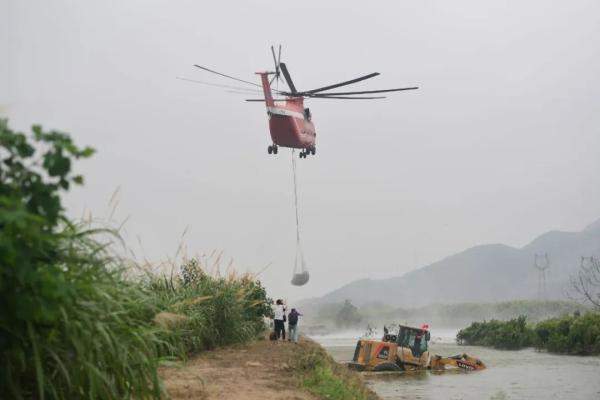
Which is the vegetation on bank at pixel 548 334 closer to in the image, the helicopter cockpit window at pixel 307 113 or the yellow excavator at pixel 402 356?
the yellow excavator at pixel 402 356

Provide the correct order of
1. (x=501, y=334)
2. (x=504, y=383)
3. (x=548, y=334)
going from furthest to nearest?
1. (x=501, y=334)
2. (x=548, y=334)
3. (x=504, y=383)

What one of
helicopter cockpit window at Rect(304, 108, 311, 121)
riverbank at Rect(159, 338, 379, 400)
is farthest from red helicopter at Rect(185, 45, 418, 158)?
riverbank at Rect(159, 338, 379, 400)

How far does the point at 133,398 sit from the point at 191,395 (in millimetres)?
2838

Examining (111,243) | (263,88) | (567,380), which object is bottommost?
(567,380)

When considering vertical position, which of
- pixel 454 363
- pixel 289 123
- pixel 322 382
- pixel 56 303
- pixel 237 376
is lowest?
pixel 454 363

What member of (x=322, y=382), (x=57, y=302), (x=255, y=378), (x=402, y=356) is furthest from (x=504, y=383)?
(x=57, y=302)

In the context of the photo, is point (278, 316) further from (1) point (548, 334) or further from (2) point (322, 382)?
(1) point (548, 334)

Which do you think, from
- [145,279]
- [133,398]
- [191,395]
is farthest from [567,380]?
[133,398]

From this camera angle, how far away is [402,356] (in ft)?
108

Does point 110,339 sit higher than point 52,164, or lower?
lower

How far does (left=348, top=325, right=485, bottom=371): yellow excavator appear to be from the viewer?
32438mm

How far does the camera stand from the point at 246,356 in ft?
48.5

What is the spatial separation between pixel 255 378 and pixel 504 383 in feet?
67.8

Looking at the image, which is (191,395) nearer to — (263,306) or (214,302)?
(214,302)
